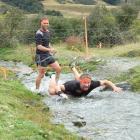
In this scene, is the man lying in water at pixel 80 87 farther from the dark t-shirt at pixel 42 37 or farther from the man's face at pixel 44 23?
the man's face at pixel 44 23

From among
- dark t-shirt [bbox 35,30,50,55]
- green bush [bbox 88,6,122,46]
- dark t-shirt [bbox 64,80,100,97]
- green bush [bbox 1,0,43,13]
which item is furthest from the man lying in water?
green bush [bbox 1,0,43,13]

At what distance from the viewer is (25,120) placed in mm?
11445

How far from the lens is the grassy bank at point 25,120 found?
33.2ft

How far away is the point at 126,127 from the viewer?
12078 millimetres

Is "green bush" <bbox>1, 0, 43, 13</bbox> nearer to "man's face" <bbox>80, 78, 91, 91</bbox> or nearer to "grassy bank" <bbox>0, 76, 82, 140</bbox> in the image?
"man's face" <bbox>80, 78, 91, 91</bbox>

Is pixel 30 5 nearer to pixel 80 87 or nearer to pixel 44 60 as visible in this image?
pixel 44 60

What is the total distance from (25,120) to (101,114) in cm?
287

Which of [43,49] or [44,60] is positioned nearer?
[43,49]

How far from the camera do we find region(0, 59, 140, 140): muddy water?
38.4ft

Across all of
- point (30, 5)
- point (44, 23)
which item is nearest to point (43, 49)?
point (44, 23)

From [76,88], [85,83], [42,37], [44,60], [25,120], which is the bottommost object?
[76,88]

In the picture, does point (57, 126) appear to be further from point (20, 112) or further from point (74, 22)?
point (74, 22)

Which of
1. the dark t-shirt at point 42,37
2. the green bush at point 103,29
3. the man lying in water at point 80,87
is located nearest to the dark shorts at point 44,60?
the dark t-shirt at point 42,37

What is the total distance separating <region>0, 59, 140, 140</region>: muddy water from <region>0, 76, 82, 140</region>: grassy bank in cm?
42
